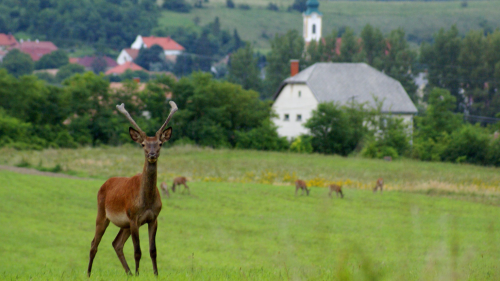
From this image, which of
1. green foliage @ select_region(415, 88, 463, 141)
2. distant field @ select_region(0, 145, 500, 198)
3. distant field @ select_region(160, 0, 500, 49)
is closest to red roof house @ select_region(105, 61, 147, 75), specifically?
distant field @ select_region(160, 0, 500, 49)

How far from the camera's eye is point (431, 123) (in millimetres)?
59281

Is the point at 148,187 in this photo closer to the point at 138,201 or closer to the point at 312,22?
the point at 138,201

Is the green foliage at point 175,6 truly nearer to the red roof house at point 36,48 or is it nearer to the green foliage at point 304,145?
the red roof house at point 36,48

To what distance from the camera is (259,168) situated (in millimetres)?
38938

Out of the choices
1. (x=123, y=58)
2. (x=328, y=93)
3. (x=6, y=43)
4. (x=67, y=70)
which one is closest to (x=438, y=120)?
(x=328, y=93)

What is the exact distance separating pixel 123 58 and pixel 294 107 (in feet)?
278

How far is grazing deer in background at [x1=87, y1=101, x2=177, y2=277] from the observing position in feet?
21.5

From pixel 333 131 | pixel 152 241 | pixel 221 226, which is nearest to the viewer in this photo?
pixel 152 241

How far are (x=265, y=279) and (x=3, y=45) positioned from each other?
10902cm

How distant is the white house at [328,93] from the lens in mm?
65625

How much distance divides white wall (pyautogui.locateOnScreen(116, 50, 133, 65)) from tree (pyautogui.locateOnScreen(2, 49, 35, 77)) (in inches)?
1280

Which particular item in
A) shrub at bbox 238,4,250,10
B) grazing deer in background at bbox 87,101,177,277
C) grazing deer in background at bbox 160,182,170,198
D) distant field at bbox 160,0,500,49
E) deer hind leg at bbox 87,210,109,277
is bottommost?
grazing deer in background at bbox 160,182,170,198

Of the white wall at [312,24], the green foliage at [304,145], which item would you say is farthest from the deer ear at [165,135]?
the white wall at [312,24]

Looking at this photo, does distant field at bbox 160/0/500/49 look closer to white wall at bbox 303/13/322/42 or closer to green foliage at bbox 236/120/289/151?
white wall at bbox 303/13/322/42
